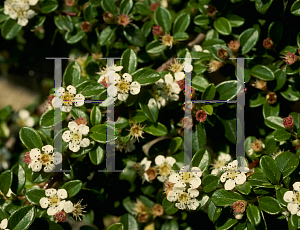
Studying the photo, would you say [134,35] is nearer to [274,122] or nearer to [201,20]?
[201,20]

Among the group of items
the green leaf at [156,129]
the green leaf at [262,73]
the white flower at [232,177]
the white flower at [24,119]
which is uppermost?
the green leaf at [262,73]

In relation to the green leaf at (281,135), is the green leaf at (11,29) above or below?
above

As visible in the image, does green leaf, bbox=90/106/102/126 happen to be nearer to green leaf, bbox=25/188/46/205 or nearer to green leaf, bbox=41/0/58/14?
green leaf, bbox=25/188/46/205

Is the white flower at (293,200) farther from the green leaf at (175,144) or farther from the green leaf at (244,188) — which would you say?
the green leaf at (175,144)

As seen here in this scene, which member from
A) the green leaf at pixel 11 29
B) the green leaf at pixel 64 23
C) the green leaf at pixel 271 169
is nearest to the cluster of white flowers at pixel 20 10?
the green leaf at pixel 11 29

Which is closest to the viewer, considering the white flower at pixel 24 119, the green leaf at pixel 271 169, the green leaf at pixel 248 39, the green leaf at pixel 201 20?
the green leaf at pixel 271 169

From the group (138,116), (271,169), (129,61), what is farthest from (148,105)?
(271,169)
